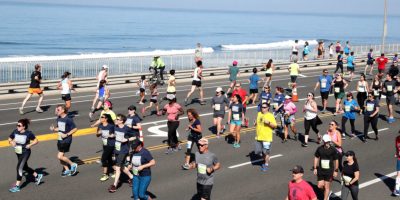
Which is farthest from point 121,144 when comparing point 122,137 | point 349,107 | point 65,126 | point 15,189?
point 349,107

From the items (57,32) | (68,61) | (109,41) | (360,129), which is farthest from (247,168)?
(57,32)

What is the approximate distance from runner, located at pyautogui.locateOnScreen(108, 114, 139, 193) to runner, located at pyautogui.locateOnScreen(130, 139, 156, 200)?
156 centimetres

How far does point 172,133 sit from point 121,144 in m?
3.44

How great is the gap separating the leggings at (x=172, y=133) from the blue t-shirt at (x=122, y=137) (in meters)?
3.01

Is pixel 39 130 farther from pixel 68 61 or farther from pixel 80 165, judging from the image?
pixel 68 61

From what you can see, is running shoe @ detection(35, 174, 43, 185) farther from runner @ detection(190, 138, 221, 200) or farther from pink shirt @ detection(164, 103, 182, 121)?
runner @ detection(190, 138, 221, 200)

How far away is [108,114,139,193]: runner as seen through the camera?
1264cm

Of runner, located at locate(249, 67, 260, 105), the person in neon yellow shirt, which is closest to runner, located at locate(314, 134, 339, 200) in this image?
the person in neon yellow shirt

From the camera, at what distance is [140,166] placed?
35.5ft

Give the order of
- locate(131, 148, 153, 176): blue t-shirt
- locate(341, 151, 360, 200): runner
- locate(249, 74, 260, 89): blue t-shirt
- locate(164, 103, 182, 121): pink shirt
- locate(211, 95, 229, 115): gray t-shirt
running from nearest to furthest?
locate(131, 148, 153, 176): blue t-shirt
locate(341, 151, 360, 200): runner
locate(164, 103, 182, 121): pink shirt
locate(211, 95, 229, 115): gray t-shirt
locate(249, 74, 260, 89): blue t-shirt

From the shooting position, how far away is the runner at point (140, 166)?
427 inches

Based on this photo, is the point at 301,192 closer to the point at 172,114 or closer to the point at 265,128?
the point at 265,128

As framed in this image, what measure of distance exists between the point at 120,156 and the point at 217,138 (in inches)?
247

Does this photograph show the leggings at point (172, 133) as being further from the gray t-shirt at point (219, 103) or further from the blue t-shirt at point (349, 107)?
the blue t-shirt at point (349, 107)
